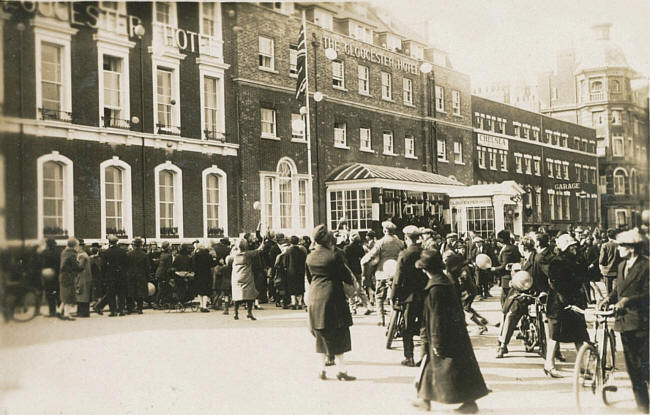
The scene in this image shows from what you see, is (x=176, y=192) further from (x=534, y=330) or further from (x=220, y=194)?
(x=534, y=330)

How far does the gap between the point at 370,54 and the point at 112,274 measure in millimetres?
5248

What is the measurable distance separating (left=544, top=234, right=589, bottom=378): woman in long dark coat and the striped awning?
3606 mm

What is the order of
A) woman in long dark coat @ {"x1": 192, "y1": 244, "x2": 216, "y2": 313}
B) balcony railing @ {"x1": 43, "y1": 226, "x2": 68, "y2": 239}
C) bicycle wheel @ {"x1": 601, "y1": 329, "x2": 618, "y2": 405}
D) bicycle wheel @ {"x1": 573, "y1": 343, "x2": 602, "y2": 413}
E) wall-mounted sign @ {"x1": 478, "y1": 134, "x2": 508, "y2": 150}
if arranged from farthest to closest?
wall-mounted sign @ {"x1": 478, "y1": 134, "x2": 508, "y2": 150}
woman in long dark coat @ {"x1": 192, "y1": 244, "x2": 216, "y2": 313}
balcony railing @ {"x1": 43, "y1": 226, "x2": 68, "y2": 239}
bicycle wheel @ {"x1": 601, "y1": 329, "x2": 618, "y2": 405}
bicycle wheel @ {"x1": 573, "y1": 343, "x2": 602, "y2": 413}

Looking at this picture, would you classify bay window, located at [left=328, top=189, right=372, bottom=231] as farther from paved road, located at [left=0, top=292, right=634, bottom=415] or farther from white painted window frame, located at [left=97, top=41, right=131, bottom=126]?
white painted window frame, located at [left=97, top=41, right=131, bottom=126]

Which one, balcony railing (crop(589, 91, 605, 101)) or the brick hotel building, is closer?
the brick hotel building

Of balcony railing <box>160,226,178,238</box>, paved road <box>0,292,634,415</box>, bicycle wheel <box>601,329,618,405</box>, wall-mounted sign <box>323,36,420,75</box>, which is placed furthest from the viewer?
wall-mounted sign <box>323,36,420,75</box>

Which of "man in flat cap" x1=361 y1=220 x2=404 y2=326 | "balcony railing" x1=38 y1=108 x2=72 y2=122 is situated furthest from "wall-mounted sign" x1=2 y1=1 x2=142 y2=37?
"man in flat cap" x1=361 y1=220 x2=404 y2=326

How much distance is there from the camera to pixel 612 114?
29.6ft

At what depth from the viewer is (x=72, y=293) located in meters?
8.04

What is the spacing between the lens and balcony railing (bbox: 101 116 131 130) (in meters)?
8.66

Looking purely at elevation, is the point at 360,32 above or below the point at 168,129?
above

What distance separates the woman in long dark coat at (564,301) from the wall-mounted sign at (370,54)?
13.8 ft

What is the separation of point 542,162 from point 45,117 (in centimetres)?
875

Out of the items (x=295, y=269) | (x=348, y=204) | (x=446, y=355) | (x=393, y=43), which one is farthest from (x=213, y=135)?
(x=295, y=269)
